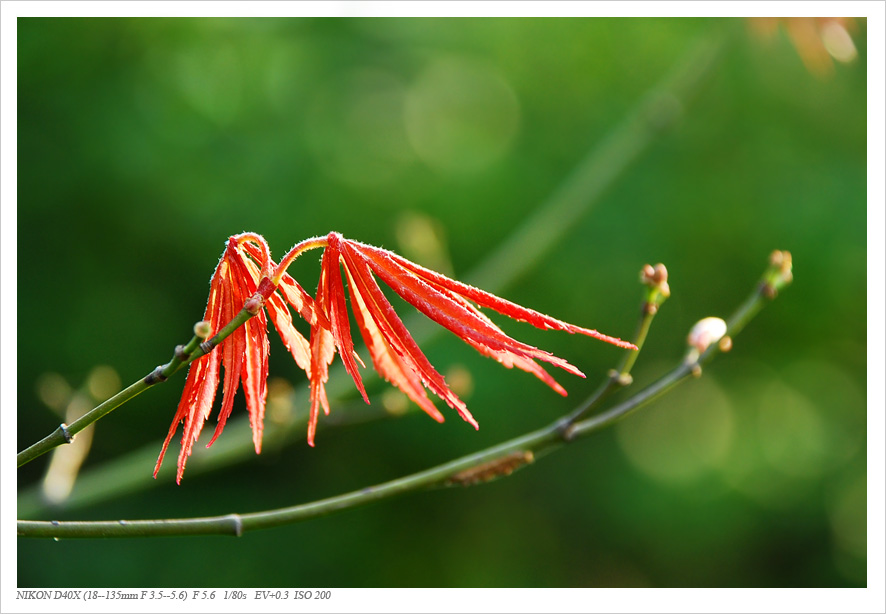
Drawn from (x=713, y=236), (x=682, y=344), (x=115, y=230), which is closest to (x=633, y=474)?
(x=682, y=344)

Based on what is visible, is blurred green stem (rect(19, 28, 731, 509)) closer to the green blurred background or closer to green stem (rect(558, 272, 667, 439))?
green stem (rect(558, 272, 667, 439))

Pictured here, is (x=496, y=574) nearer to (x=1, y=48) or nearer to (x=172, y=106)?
(x=172, y=106)

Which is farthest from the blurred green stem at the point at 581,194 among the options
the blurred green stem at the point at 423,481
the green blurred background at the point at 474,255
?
the green blurred background at the point at 474,255

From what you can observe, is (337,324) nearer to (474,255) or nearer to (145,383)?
(145,383)

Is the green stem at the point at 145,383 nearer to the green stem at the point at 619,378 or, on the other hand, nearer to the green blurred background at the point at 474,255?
the green stem at the point at 619,378

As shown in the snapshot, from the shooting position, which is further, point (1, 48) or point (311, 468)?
point (311, 468)

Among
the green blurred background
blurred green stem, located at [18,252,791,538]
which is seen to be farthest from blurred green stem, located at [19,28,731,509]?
the green blurred background
